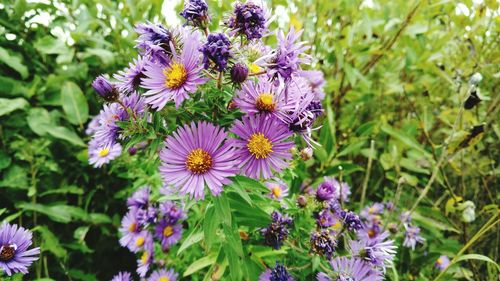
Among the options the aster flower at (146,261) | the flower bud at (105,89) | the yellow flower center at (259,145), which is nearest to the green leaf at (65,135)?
the aster flower at (146,261)

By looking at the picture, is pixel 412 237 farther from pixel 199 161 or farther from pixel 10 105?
pixel 10 105

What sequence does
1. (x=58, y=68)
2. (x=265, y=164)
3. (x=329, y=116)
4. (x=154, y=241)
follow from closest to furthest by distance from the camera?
(x=265, y=164)
(x=154, y=241)
(x=329, y=116)
(x=58, y=68)

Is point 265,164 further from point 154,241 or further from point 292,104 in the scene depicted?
point 154,241

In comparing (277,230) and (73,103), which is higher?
(73,103)

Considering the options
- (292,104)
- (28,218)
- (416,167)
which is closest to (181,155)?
(292,104)

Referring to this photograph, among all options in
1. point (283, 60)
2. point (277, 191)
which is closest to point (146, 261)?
point (277, 191)

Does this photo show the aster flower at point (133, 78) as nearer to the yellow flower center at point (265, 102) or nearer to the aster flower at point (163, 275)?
the yellow flower center at point (265, 102)

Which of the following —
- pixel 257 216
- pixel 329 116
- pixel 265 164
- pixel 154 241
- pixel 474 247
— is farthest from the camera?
pixel 474 247
